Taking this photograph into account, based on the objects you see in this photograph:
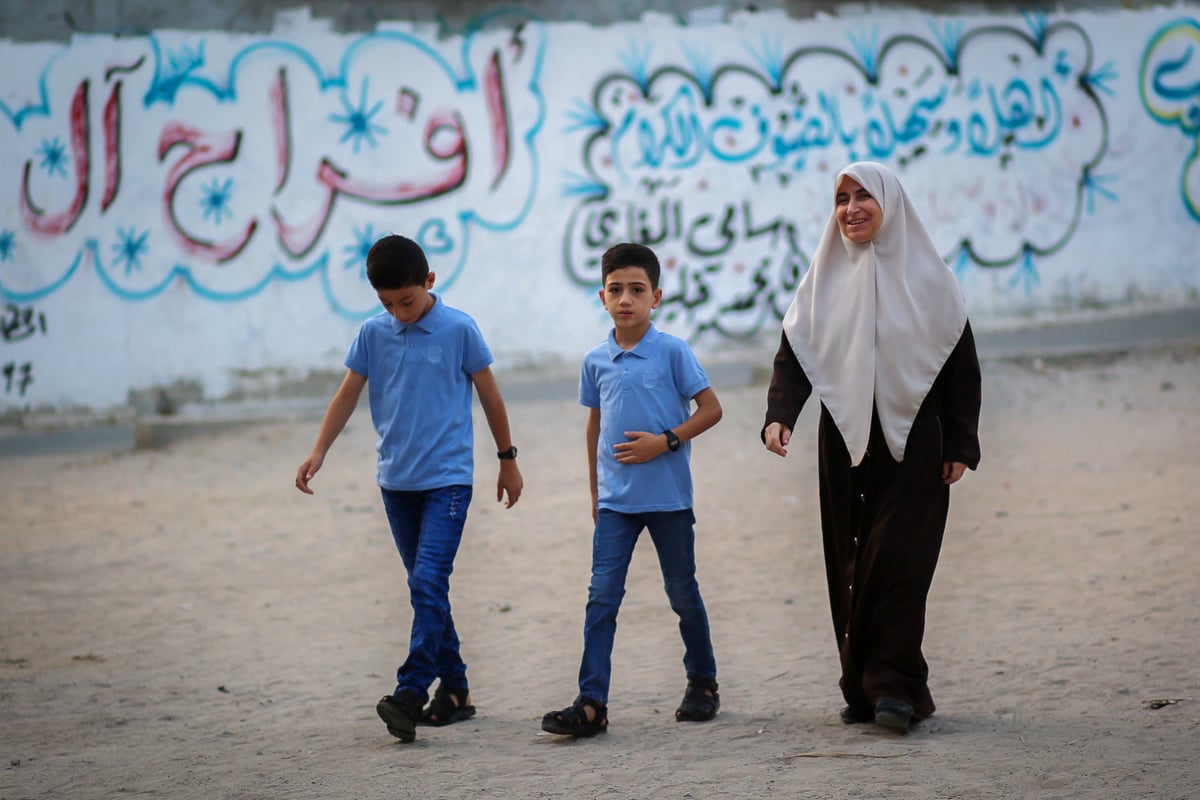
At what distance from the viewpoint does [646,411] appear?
3822mm

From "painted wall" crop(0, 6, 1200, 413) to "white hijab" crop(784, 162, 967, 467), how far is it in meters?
6.56

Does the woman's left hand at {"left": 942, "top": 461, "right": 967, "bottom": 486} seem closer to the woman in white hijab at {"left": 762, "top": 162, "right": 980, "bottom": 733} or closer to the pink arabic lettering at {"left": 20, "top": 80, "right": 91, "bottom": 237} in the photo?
the woman in white hijab at {"left": 762, "top": 162, "right": 980, "bottom": 733}

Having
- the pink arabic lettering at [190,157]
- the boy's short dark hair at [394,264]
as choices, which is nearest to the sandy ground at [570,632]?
the boy's short dark hair at [394,264]

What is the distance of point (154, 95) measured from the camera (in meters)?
9.89

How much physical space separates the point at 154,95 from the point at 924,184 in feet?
19.9

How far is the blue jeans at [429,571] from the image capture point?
3793 millimetres

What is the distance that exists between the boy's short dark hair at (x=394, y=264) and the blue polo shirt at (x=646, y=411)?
0.57 metres

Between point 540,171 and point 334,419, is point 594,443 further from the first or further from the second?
point 540,171

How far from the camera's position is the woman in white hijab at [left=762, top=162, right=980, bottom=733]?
145 inches

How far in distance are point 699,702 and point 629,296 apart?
1201mm

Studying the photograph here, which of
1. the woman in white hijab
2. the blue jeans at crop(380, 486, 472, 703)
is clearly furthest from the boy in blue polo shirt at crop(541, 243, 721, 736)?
the blue jeans at crop(380, 486, 472, 703)

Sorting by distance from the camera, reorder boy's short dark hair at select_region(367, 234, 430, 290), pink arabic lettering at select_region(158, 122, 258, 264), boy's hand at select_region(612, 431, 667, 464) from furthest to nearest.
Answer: pink arabic lettering at select_region(158, 122, 258, 264) → boy's short dark hair at select_region(367, 234, 430, 290) → boy's hand at select_region(612, 431, 667, 464)

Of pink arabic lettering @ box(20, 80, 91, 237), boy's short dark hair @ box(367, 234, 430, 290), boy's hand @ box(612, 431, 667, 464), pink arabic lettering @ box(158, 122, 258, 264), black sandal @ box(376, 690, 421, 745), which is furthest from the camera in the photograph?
pink arabic lettering @ box(158, 122, 258, 264)

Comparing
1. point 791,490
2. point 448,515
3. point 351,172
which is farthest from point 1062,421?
point 448,515
